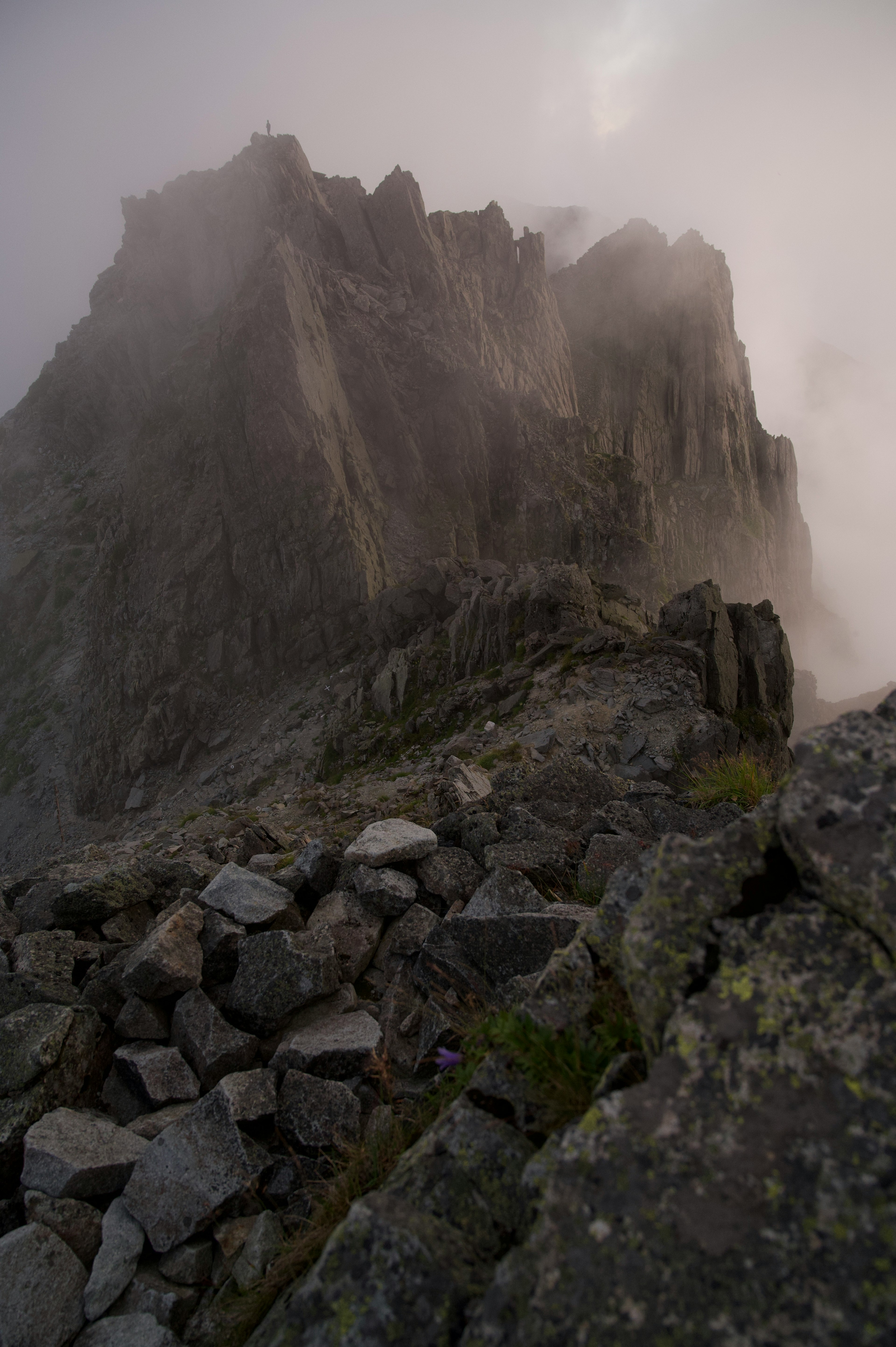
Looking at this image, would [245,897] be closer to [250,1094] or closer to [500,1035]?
[250,1094]

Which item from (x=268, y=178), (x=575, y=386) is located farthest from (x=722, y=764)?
(x=575, y=386)

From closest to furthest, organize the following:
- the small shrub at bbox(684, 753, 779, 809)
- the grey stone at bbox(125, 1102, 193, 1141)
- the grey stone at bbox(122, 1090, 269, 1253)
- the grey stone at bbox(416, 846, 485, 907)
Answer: the grey stone at bbox(122, 1090, 269, 1253) < the grey stone at bbox(125, 1102, 193, 1141) < the grey stone at bbox(416, 846, 485, 907) < the small shrub at bbox(684, 753, 779, 809)

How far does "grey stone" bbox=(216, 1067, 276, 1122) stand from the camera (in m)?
4.31

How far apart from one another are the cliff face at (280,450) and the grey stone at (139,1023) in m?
37.9

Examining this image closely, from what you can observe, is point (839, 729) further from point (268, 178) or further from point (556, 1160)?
point (268, 178)

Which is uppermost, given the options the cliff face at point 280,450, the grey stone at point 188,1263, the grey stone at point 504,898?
the cliff face at point 280,450

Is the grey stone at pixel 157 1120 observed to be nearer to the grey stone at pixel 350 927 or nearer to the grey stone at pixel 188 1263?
the grey stone at pixel 188 1263

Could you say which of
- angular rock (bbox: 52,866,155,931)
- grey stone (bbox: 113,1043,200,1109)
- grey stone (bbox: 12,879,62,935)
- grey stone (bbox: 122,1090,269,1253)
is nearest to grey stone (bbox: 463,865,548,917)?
grey stone (bbox: 122,1090,269,1253)

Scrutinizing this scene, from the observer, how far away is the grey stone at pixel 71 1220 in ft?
12.4

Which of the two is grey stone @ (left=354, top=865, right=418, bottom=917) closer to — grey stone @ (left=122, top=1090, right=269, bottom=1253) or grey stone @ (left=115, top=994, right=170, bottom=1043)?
grey stone @ (left=115, top=994, right=170, bottom=1043)

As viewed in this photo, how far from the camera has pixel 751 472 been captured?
9044 centimetres

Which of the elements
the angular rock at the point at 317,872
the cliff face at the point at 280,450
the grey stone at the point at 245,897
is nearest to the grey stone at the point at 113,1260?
the grey stone at the point at 245,897

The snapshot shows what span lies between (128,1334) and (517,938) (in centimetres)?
334

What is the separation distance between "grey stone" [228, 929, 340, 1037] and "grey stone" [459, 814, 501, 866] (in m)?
2.25
